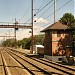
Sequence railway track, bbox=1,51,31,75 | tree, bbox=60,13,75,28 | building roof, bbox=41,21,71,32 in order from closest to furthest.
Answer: railway track, bbox=1,51,31,75 < building roof, bbox=41,21,71,32 < tree, bbox=60,13,75,28

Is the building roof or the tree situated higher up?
the tree

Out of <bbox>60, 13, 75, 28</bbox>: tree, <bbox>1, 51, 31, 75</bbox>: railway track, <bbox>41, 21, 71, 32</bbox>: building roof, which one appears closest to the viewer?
<bbox>1, 51, 31, 75</bbox>: railway track

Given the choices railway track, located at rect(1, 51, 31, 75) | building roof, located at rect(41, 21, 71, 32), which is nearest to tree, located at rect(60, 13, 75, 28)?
building roof, located at rect(41, 21, 71, 32)

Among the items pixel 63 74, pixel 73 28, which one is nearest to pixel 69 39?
pixel 73 28

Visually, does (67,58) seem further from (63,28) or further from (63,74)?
(63,74)

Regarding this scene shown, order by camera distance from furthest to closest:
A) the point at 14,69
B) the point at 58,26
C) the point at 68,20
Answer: the point at 68,20, the point at 58,26, the point at 14,69

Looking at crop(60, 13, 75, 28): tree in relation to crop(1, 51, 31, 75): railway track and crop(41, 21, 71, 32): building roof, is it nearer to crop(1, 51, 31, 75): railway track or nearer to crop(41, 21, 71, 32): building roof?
crop(41, 21, 71, 32): building roof

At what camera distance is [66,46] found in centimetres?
3903

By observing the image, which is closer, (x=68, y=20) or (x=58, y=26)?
(x=58, y=26)

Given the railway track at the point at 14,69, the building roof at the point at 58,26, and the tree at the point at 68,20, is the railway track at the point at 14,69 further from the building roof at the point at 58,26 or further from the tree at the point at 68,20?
the tree at the point at 68,20

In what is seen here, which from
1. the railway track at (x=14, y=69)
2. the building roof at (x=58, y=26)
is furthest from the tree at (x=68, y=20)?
the railway track at (x=14, y=69)

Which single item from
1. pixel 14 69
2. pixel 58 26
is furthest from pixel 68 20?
pixel 14 69

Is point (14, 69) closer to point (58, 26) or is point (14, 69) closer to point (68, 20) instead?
point (58, 26)

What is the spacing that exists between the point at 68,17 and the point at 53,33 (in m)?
7.31
